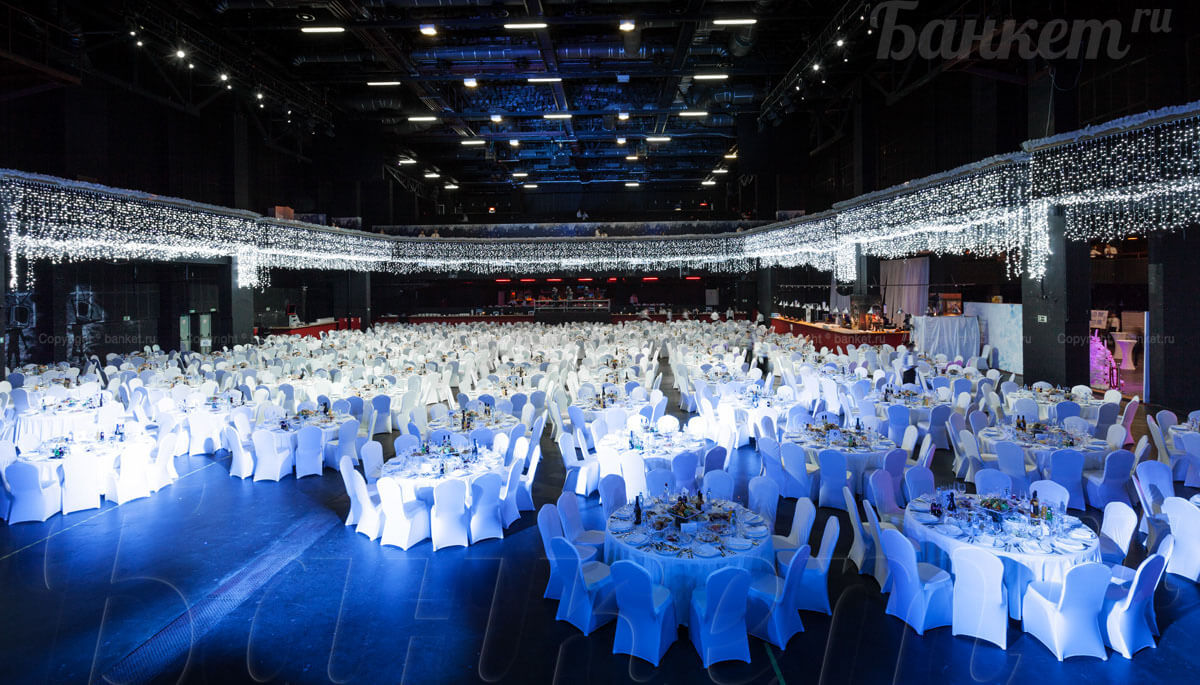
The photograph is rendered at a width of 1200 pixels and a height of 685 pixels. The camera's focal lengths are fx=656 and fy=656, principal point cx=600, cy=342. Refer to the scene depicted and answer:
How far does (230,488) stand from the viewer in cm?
841

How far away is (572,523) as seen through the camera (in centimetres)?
550

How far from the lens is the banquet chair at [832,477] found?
7.14m

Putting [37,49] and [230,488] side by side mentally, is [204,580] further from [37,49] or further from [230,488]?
[37,49]

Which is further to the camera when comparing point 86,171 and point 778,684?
point 86,171

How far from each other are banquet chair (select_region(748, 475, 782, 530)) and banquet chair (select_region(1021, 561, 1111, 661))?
197cm

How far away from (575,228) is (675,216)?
886cm

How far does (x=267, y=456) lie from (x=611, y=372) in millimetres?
6997

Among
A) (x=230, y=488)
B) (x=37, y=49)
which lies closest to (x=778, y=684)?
(x=230, y=488)

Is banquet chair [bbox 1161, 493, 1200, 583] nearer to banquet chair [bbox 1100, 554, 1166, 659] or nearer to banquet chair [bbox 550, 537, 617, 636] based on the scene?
banquet chair [bbox 1100, 554, 1166, 659]

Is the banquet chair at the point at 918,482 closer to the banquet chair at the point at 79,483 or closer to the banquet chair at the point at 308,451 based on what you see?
the banquet chair at the point at 308,451

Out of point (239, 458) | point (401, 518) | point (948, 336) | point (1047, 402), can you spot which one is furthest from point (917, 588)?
point (948, 336)

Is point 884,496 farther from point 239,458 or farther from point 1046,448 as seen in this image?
point 239,458

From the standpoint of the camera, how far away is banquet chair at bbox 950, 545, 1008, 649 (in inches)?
175

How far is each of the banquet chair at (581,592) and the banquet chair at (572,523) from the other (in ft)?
1.60
